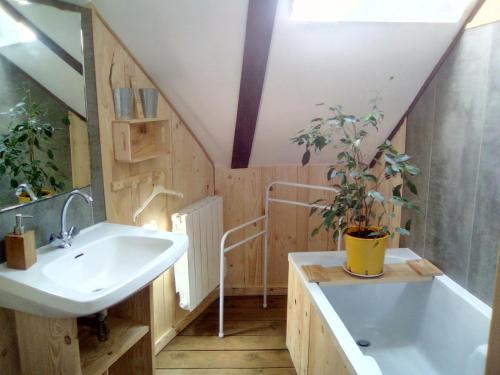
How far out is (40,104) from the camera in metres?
1.65

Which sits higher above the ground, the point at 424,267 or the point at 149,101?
the point at 149,101

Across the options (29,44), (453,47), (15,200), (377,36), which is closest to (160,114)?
(29,44)

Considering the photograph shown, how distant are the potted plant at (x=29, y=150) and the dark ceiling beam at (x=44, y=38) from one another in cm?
25

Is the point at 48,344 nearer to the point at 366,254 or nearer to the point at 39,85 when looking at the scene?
the point at 39,85

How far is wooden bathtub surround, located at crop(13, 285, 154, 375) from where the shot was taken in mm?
1393

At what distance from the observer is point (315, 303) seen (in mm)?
1870

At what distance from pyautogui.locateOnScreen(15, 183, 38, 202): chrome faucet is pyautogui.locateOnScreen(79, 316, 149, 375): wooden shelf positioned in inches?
23.5

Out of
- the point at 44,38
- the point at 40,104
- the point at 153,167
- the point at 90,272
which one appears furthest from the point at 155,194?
the point at 44,38

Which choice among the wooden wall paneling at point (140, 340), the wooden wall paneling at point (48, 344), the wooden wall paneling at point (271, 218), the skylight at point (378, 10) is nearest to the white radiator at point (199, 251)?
the wooden wall paneling at point (271, 218)

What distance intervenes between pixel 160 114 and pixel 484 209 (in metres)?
1.72

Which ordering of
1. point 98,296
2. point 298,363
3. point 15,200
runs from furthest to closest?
point 298,363
point 15,200
point 98,296

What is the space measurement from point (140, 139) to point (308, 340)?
1.33m

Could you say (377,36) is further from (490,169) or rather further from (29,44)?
(29,44)

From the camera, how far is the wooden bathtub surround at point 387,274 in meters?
2.05
